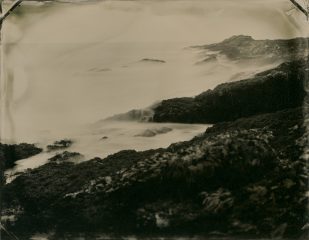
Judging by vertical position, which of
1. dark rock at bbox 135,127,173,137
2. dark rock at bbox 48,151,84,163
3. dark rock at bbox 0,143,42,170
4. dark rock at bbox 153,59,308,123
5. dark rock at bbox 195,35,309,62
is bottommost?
dark rock at bbox 48,151,84,163

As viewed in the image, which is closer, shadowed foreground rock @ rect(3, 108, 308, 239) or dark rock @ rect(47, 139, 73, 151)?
shadowed foreground rock @ rect(3, 108, 308, 239)

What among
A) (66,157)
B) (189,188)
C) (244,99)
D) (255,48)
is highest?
(255,48)

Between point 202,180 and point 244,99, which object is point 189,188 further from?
point 244,99

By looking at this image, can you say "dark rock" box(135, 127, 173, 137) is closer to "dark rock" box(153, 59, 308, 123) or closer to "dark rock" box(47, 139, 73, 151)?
"dark rock" box(153, 59, 308, 123)

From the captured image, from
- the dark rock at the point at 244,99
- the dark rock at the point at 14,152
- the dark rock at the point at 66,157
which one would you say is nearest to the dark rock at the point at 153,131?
the dark rock at the point at 244,99

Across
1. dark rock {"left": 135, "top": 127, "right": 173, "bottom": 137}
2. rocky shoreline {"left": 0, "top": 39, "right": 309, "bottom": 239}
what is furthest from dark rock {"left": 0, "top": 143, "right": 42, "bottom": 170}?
dark rock {"left": 135, "top": 127, "right": 173, "bottom": 137}

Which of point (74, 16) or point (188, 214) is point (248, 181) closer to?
point (188, 214)

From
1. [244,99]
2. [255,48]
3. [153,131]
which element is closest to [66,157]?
[153,131]

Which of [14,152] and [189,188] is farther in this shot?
[14,152]

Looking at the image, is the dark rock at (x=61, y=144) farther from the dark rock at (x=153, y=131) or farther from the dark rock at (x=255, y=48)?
the dark rock at (x=255, y=48)
